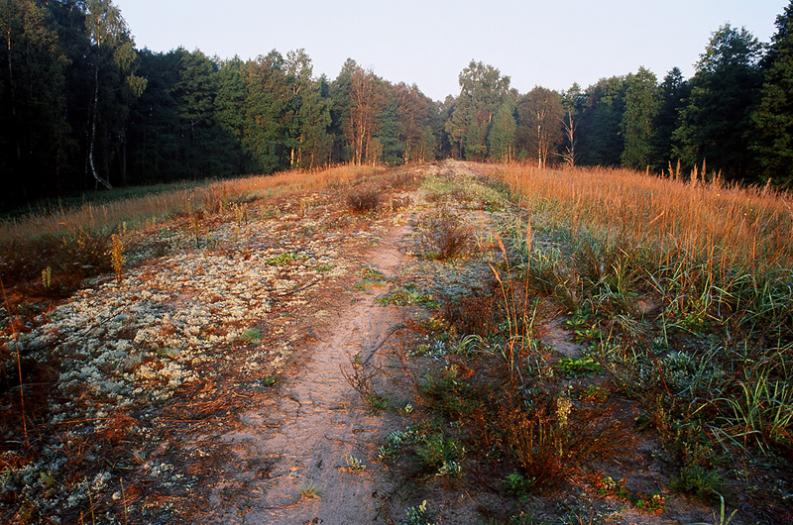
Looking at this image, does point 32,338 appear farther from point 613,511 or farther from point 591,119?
point 591,119

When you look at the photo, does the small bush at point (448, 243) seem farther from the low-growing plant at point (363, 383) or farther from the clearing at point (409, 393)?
the low-growing plant at point (363, 383)

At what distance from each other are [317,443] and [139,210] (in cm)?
1355

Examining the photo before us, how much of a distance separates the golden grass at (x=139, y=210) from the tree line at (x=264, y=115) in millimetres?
8228

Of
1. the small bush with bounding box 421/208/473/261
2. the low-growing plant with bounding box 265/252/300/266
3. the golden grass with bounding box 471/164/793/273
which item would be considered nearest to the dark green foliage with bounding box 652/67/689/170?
the golden grass with bounding box 471/164/793/273

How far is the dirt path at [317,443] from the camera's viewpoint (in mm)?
2689

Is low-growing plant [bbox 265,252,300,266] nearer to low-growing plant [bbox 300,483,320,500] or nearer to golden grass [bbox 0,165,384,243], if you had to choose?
golden grass [bbox 0,165,384,243]

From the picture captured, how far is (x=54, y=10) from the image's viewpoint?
35.3 metres

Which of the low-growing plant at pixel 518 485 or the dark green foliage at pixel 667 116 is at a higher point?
the dark green foliage at pixel 667 116

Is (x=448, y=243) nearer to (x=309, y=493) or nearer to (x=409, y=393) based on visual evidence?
(x=409, y=393)

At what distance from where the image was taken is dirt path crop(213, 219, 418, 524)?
2689mm

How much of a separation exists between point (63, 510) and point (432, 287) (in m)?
A: 4.36

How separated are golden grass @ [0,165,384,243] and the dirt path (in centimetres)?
654

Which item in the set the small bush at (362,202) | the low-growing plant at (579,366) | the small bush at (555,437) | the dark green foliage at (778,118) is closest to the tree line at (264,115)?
the dark green foliage at (778,118)

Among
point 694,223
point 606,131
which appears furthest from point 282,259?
point 606,131
